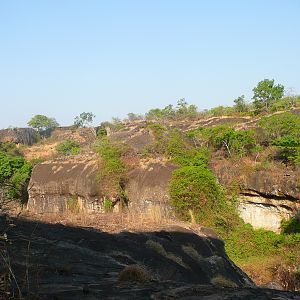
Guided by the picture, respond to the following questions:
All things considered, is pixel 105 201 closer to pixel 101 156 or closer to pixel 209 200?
pixel 101 156

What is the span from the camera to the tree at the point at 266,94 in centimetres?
4044

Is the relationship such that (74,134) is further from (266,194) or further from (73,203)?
(266,194)

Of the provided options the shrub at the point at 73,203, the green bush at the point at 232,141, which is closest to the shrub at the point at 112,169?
the shrub at the point at 73,203

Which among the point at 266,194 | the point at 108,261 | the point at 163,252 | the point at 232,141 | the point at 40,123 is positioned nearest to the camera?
the point at 108,261

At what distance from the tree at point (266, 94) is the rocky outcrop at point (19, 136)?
36.3m

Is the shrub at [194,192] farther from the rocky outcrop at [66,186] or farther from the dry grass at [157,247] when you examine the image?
the dry grass at [157,247]

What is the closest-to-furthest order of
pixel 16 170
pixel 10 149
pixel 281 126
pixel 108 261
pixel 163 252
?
pixel 108 261
pixel 163 252
pixel 281 126
pixel 16 170
pixel 10 149

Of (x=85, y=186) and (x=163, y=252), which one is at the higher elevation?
(x=85, y=186)

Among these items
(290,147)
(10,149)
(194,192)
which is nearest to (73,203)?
(194,192)

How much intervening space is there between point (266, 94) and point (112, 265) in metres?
34.9

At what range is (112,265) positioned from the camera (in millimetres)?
9359

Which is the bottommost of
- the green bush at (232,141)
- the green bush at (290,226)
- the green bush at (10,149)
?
the green bush at (290,226)

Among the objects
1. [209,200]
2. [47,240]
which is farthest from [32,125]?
[47,240]

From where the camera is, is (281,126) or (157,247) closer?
(157,247)
